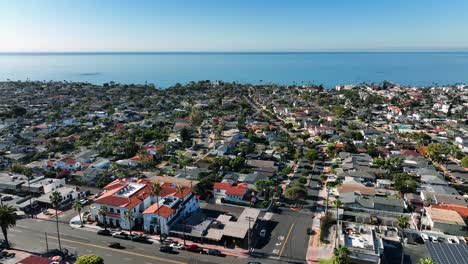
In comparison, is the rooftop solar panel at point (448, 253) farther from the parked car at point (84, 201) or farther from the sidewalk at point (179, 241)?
the parked car at point (84, 201)

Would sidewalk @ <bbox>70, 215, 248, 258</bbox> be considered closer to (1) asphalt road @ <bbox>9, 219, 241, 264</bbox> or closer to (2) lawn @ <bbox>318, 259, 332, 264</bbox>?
(1) asphalt road @ <bbox>9, 219, 241, 264</bbox>

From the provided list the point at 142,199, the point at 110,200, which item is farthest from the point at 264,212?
the point at 110,200

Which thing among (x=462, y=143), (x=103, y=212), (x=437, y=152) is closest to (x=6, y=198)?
(x=103, y=212)

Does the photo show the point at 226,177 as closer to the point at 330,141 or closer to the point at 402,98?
the point at 330,141

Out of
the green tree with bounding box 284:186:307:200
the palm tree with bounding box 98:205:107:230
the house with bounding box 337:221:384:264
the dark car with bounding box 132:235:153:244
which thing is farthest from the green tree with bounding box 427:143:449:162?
the palm tree with bounding box 98:205:107:230

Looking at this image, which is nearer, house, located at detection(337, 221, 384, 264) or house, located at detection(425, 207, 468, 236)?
house, located at detection(337, 221, 384, 264)
